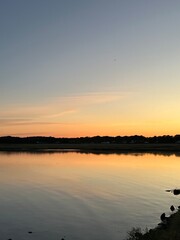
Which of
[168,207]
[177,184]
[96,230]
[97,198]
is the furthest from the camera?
[177,184]

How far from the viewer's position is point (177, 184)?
49.3 metres

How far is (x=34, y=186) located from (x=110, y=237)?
2514 cm

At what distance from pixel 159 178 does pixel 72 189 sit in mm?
15938

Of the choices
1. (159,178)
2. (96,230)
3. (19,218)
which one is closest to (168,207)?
(96,230)

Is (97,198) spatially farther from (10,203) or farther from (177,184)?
(177,184)

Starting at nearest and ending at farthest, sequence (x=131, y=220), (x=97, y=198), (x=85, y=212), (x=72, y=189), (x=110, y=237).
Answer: (x=110, y=237), (x=131, y=220), (x=85, y=212), (x=97, y=198), (x=72, y=189)

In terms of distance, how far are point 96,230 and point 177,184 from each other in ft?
86.1

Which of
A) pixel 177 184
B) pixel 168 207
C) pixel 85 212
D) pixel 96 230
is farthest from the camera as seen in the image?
pixel 177 184

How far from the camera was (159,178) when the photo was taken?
182ft

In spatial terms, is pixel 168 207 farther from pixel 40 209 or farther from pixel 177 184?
pixel 177 184

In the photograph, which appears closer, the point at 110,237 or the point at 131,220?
the point at 110,237

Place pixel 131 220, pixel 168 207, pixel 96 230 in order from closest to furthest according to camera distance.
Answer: pixel 96 230 → pixel 131 220 → pixel 168 207

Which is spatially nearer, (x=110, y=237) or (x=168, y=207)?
(x=110, y=237)

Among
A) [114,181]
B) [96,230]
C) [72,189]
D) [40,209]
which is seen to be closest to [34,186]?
[72,189]
